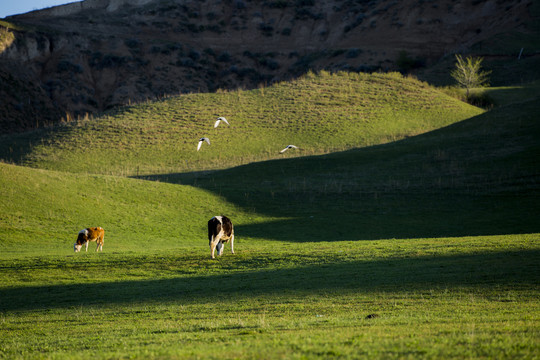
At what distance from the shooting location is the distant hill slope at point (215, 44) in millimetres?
113875

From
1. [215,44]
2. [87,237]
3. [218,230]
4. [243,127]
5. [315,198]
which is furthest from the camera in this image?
[215,44]

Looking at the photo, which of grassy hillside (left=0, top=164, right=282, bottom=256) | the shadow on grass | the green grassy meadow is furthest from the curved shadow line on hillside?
the shadow on grass

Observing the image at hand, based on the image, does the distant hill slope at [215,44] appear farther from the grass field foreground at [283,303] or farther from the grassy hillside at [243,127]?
the grass field foreground at [283,303]

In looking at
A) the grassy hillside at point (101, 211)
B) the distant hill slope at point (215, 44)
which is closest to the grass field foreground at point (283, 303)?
the grassy hillside at point (101, 211)

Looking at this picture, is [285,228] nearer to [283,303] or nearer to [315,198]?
[315,198]

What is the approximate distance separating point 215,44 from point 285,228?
112116 millimetres

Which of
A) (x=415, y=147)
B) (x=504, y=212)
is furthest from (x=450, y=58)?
(x=504, y=212)

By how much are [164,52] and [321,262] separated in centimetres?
11907

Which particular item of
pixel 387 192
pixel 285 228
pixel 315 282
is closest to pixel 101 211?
pixel 285 228

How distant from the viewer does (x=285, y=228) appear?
40.7 meters

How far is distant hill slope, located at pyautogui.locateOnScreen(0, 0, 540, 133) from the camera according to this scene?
114 m

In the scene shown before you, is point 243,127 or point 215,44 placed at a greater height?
point 215,44

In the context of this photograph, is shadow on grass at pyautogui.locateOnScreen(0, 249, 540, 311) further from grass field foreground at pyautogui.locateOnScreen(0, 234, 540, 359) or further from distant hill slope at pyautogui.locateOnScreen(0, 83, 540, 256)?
distant hill slope at pyautogui.locateOnScreen(0, 83, 540, 256)

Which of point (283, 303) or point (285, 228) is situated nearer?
point (283, 303)
